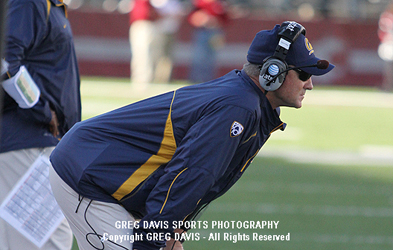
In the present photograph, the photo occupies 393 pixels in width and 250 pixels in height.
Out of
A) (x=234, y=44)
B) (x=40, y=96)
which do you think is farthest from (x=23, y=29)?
(x=234, y=44)

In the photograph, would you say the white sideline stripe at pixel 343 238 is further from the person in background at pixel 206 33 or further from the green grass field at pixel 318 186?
the person in background at pixel 206 33

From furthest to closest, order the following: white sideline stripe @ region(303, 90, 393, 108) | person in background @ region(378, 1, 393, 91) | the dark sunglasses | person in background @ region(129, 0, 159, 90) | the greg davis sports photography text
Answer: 1. person in background @ region(378, 1, 393, 91)
2. person in background @ region(129, 0, 159, 90)
3. white sideline stripe @ region(303, 90, 393, 108)
4. the greg davis sports photography text
5. the dark sunglasses

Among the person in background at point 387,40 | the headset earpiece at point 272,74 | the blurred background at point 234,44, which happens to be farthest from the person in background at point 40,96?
the person in background at point 387,40

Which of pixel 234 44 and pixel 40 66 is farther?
pixel 234 44

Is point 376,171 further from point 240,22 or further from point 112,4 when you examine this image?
point 112,4

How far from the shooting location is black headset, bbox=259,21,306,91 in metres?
2.55

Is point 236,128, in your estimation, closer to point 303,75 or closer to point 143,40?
point 303,75

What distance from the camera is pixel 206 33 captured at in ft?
50.8

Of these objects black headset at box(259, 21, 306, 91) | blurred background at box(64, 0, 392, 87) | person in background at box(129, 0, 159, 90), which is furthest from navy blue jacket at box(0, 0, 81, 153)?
blurred background at box(64, 0, 392, 87)

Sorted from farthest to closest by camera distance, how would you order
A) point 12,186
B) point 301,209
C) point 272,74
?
point 301,209 < point 12,186 < point 272,74

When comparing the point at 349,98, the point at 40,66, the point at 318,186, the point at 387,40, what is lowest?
the point at 349,98

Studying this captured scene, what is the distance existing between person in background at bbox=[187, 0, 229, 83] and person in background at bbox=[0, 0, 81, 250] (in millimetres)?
11620

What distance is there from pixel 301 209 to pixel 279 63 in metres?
4.04

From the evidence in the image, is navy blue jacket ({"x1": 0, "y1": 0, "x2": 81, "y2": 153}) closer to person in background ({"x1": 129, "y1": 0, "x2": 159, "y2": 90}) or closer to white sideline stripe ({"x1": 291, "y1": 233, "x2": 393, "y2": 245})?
white sideline stripe ({"x1": 291, "y1": 233, "x2": 393, "y2": 245})
